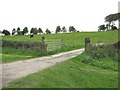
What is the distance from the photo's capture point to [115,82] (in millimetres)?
14781

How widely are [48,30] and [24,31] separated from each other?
1130 centimetres

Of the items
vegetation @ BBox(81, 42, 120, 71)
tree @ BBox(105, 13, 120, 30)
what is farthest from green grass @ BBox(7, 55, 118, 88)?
tree @ BBox(105, 13, 120, 30)

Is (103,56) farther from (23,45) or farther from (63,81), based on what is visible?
(63,81)

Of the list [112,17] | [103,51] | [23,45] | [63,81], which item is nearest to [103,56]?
[103,51]

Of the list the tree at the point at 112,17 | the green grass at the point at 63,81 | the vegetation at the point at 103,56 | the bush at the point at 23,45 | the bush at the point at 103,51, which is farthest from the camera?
the bush at the point at 23,45

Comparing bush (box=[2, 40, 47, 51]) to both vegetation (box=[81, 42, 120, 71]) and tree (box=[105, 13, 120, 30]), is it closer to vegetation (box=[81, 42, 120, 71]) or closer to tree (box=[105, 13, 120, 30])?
vegetation (box=[81, 42, 120, 71])

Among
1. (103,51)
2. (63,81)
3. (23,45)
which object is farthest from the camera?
(23,45)

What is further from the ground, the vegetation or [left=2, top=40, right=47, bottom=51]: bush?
[left=2, top=40, right=47, bottom=51]: bush

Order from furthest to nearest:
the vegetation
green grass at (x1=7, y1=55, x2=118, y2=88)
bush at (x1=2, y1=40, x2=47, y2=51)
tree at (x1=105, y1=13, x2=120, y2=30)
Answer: bush at (x1=2, y1=40, x2=47, y2=51) → tree at (x1=105, y1=13, x2=120, y2=30) → the vegetation → green grass at (x1=7, y1=55, x2=118, y2=88)

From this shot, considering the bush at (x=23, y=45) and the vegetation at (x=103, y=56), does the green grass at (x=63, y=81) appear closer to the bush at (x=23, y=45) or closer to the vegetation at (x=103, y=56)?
the vegetation at (x=103, y=56)

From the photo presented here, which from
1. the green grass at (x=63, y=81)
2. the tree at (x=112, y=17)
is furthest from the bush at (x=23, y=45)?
the green grass at (x=63, y=81)

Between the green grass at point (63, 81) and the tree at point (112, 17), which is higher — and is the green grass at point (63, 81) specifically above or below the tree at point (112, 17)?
below

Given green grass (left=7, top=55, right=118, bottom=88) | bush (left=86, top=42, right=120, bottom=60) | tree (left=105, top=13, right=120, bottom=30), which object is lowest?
green grass (left=7, top=55, right=118, bottom=88)

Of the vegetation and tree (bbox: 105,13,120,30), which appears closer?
the vegetation
